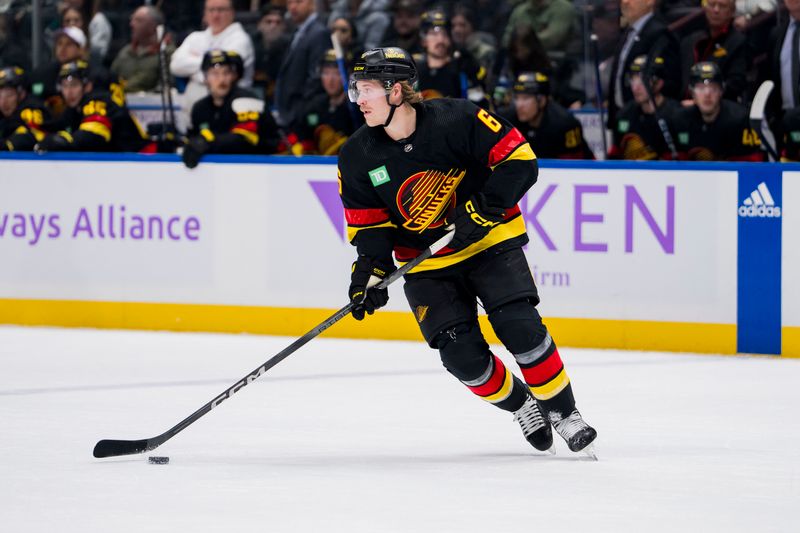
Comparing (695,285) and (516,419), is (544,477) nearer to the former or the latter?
(516,419)

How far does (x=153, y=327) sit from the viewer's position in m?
7.29

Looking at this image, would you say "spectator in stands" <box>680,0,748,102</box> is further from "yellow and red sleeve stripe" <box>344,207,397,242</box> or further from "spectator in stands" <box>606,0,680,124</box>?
"yellow and red sleeve stripe" <box>344,207,397,242</box>

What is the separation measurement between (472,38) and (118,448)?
4622 mm

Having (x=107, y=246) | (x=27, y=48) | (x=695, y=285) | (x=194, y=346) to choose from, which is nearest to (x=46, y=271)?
(x=107, y=246)

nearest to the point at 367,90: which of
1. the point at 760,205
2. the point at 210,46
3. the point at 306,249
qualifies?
the point at 760,205

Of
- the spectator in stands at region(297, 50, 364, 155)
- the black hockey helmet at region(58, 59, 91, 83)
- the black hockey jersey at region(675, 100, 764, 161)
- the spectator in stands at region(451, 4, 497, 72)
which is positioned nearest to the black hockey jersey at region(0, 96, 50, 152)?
the black hockey helmet at region(58, 59, 91, 83)

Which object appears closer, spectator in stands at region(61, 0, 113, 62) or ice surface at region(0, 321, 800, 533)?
ice surface at region(0, 321, 800, 533)

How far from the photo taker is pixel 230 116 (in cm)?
766

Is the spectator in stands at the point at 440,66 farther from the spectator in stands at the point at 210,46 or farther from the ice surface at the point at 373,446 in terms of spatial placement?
the ice surface at the point at 373,446

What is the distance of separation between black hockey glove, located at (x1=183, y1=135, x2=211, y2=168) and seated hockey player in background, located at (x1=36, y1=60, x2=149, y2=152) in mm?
766

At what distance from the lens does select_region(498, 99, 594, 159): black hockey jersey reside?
730cm

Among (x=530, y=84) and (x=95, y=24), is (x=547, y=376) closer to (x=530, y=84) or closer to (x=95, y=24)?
(x=530, y=84)

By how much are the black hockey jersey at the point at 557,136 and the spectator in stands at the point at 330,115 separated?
3.29 feet

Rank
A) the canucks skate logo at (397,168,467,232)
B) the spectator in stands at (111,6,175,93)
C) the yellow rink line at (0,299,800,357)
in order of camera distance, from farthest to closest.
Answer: the spectator in stands at (111,6,175,93) < the yellow rink line at (0,299,800,357) < the canucks skate logo at (397,168,467,232)
